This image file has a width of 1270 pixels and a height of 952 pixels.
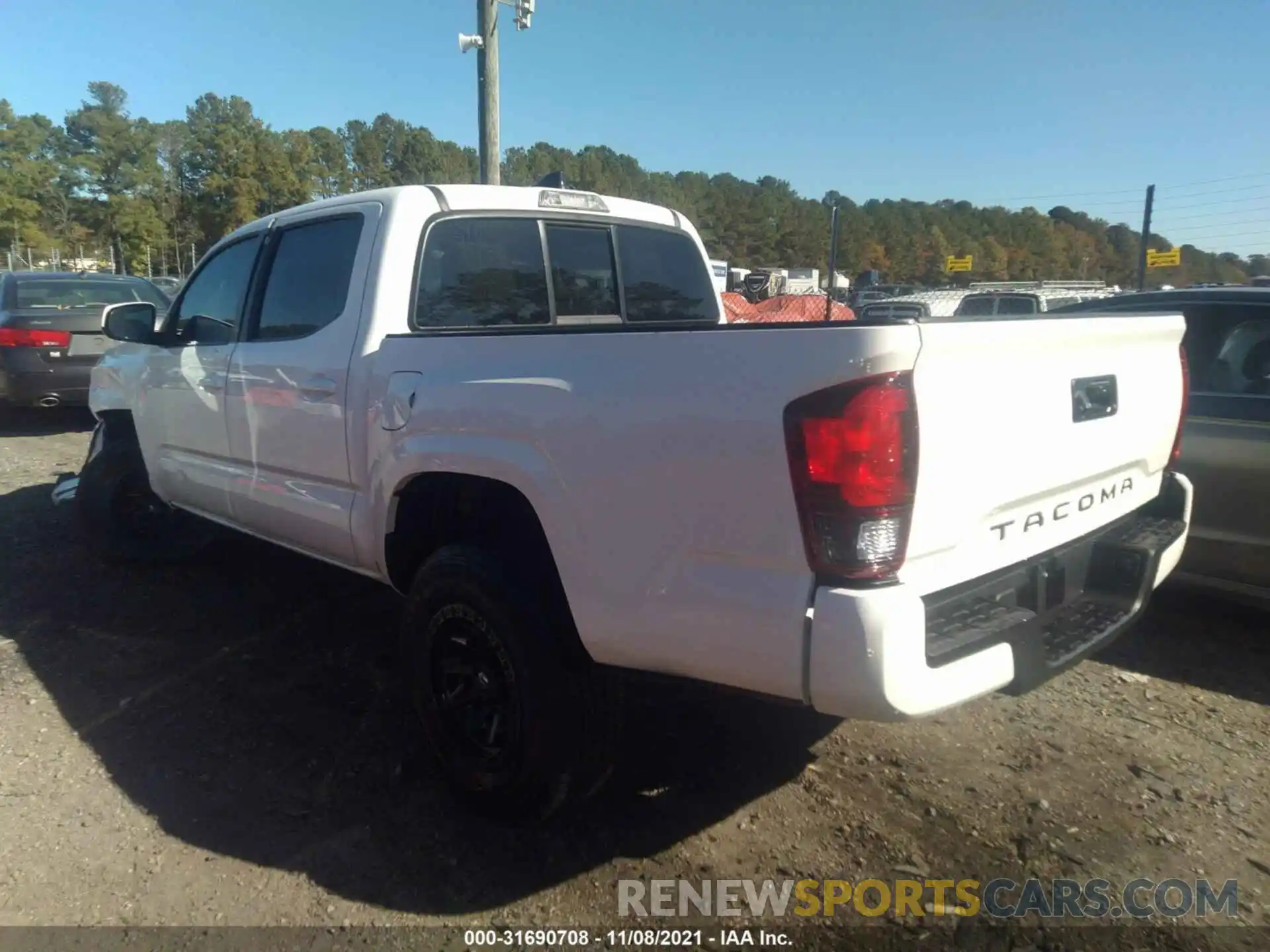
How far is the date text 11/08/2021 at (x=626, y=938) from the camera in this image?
2301 millimetres

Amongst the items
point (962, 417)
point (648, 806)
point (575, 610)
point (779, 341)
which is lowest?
point (648, 806)

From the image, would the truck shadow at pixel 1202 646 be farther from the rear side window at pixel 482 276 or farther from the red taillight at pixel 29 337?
the red taillight at pixel 29 337

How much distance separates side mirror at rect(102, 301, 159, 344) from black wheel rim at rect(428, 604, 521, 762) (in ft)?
9.25

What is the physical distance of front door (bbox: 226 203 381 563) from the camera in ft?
10.9

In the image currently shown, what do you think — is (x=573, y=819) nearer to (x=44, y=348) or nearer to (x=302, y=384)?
(x=302, y=384)

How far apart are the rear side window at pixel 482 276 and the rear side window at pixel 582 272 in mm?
75

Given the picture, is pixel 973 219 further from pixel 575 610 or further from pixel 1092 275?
pixel 575 610

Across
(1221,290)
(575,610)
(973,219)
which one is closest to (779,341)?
(575,610)

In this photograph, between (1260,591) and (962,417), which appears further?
(1260,591)

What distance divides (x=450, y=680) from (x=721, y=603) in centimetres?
119

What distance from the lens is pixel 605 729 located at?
259cm

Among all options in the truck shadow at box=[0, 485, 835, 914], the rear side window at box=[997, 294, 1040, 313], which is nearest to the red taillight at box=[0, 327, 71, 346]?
the truck shadow at box=[0, 485, 835, 914]

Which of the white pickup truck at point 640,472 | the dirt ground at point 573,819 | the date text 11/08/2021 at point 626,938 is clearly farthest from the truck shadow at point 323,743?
the white pickup truck at point 640,472

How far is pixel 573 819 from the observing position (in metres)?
2.80
